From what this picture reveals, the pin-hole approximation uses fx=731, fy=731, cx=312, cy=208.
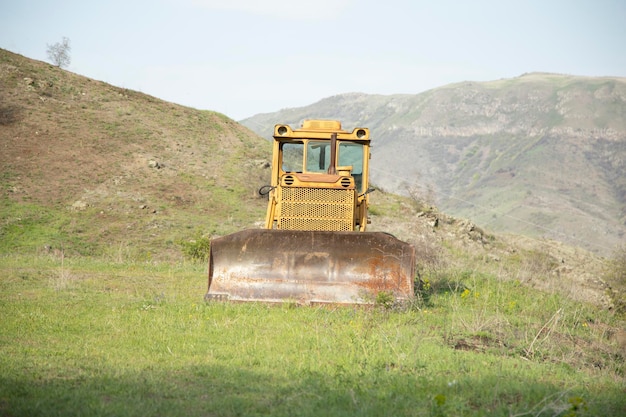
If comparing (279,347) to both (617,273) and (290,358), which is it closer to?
(290,358)

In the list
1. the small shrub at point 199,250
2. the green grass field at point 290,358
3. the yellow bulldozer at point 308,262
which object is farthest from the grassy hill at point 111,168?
the green grass field at point 290,358

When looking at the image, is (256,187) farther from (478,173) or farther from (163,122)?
(478,173)

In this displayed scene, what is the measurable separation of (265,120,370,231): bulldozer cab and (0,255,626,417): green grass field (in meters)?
1.89

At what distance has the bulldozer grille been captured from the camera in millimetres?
12570

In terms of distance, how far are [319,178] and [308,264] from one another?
1.80 meters

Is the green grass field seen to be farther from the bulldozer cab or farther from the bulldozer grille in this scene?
the bulldozer cab

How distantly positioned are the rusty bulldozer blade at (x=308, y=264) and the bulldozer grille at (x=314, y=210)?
0.62 m

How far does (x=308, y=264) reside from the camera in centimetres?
1193

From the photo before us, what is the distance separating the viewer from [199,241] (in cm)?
2302

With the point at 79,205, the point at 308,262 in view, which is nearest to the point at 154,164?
the point at 79,205

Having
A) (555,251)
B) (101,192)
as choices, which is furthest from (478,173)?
(101,192)

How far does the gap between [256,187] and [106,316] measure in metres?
25.2

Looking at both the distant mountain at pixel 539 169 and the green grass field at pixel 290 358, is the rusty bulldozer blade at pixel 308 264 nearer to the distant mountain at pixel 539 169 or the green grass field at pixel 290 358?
the green grass field at pixel 290 358

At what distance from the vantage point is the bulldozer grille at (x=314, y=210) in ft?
41.2
